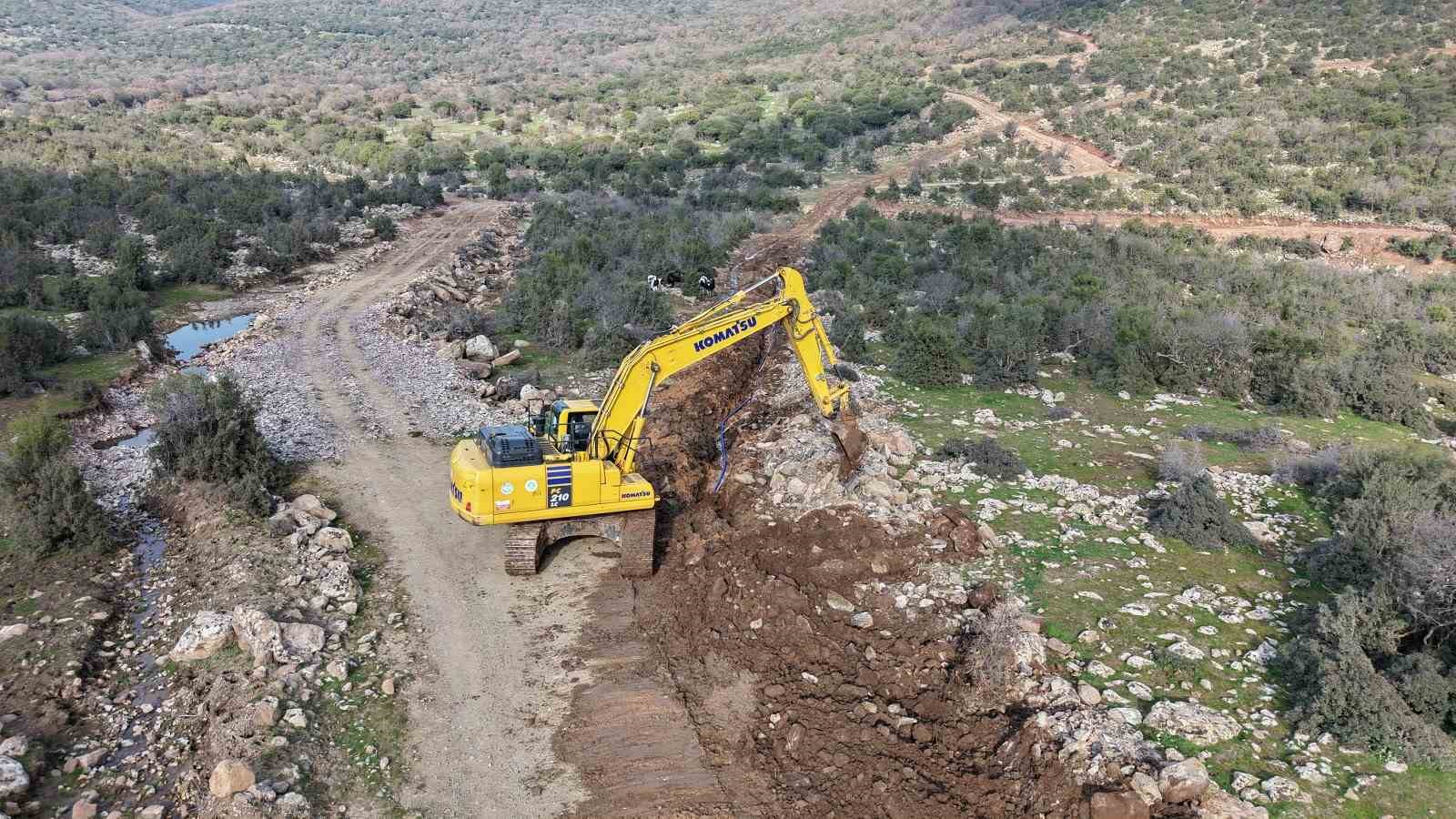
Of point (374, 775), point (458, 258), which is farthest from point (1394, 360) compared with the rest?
point (458, 258)

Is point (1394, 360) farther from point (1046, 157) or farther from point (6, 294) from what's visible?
point (6, 294)

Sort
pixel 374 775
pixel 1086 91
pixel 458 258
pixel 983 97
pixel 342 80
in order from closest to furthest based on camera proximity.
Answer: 1. pixel 374 775
2. pixel 458 258
3. pixel 1086 91
4. pixel 983 97
5. pixel 342 80

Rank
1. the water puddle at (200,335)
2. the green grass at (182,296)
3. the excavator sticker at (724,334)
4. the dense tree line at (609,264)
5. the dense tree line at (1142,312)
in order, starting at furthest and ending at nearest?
the green grass at (182,296), the dense tree line at (609,264), the water puddle at (200,335), the dense tree line at (1142,312), the excavator sticker at (724,334)

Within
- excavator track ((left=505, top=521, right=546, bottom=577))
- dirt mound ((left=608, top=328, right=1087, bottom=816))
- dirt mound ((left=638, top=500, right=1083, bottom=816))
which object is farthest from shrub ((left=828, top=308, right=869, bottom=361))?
excavator track ((left=505, top=521, right=546, bottom=577))

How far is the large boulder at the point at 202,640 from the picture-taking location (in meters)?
10.8

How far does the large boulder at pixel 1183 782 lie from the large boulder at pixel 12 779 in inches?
463

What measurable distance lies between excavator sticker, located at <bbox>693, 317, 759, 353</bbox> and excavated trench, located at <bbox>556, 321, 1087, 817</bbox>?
3.27 metres

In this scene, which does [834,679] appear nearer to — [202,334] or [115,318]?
[115,318]

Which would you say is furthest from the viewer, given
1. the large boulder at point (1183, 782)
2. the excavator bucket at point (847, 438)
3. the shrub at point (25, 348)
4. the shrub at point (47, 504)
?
the shrub at point (25, 348)

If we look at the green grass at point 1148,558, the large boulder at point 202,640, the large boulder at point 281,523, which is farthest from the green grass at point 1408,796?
the large boulder at point 281,523

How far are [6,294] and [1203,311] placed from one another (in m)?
34.8

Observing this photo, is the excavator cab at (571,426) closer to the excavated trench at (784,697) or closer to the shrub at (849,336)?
the excavated trench at (784,697)

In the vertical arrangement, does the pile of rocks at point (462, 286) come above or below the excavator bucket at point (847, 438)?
below

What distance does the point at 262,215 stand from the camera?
35.7 m
